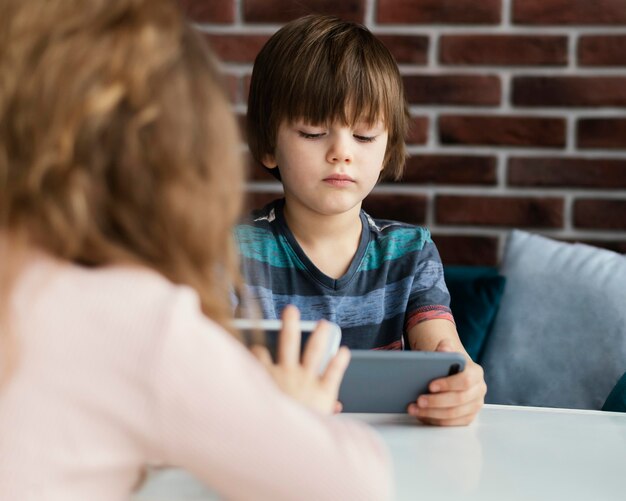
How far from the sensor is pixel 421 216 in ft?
7.26

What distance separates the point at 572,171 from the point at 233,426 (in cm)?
168

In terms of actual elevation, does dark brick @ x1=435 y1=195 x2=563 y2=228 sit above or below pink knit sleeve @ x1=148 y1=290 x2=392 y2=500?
below

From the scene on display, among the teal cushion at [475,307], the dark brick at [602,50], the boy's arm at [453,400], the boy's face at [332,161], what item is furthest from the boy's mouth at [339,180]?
the dark brick at [602,50]

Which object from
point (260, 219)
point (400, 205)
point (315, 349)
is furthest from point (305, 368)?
point (400, 205)

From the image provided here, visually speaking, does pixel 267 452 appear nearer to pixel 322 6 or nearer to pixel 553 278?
pixel 553 278

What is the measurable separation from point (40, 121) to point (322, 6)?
1579mm

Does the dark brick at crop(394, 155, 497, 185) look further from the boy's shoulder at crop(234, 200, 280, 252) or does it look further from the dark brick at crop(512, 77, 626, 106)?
the boy's shoulder at crop(234, 200, 280, 252)

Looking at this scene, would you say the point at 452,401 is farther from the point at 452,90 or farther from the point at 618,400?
the point at 452,90

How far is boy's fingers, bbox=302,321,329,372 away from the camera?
0.85 m

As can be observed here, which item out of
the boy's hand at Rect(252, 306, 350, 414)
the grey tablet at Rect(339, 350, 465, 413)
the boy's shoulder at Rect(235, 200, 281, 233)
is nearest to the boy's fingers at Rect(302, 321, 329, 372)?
the boy's hand at Rect(252, 306, 350, 414)

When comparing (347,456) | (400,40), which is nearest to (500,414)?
(347,456)

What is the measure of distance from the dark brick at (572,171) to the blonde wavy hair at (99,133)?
156cm

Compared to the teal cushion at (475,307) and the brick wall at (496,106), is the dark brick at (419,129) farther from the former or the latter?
the teal cushion at (475,307)

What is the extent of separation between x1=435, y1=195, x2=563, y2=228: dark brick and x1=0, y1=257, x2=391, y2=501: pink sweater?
5.10ft
